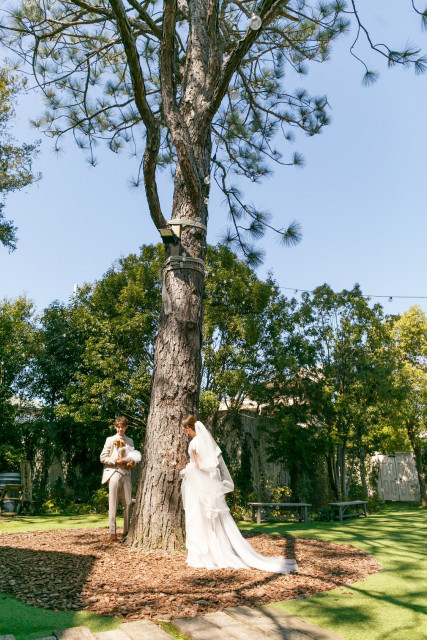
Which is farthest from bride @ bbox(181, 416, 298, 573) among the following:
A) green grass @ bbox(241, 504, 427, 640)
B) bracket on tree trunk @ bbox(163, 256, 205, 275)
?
bracket on tree trunk @ bbox(163, 256, 205, 275)

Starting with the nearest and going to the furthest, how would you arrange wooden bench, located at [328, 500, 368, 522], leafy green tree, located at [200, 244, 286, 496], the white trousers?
the white trousers
wooden bench, located at [328, 500, 368, 522]
leafy green tree, located at [200, 244, 286, 496]

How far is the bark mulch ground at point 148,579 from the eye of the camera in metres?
3.38

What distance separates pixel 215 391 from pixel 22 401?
21.9 ft

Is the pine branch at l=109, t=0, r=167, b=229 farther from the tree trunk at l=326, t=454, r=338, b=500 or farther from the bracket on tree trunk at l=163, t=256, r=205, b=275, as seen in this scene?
the tree trunk at l=326, t=454, r=338, b=500

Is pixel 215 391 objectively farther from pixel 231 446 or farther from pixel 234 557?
pixel 234 557

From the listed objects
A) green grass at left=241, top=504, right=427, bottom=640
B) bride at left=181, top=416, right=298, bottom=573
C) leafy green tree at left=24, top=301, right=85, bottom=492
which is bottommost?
green grass at left=241, top=504, right=427, bottom=640

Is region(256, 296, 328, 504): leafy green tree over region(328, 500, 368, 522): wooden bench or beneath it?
over

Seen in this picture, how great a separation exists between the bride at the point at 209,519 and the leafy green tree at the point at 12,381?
362 inches

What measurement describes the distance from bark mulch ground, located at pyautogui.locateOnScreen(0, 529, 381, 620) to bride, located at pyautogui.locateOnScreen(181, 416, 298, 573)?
18 cm

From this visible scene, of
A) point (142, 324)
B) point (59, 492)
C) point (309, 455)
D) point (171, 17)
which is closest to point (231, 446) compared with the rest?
point (309, 455)

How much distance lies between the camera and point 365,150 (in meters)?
10.6

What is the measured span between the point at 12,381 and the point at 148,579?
38.1 feet

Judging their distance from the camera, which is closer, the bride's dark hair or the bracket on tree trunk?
the bride's dark hair

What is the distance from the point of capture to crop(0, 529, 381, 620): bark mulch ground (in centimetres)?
338
